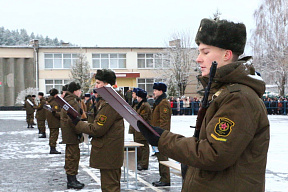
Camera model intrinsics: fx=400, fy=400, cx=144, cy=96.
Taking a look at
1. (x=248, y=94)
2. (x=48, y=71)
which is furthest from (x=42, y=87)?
(x=248, y=94)

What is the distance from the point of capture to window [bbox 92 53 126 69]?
2094 inches

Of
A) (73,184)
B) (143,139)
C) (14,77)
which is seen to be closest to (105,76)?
(73,184)

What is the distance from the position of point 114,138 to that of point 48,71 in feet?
160

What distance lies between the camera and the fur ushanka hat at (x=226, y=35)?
7.61 feet

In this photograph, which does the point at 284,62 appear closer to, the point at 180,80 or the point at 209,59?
the point at 180,80

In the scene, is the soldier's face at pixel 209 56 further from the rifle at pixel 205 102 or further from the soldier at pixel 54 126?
the soldier at pixel 54 126

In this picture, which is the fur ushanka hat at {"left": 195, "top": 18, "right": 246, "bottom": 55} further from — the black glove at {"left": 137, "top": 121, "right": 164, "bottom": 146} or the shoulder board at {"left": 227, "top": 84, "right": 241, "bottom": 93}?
the black glove at {"left": 137, "top": 121, "right": 164, "bottom": 146}

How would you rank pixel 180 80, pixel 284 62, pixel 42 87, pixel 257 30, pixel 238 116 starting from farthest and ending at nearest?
pixel 42 87 → pixel 180 80 → pixel 257 30 → pixel 284 62 → pixel 238 116

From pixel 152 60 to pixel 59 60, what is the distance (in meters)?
12.3

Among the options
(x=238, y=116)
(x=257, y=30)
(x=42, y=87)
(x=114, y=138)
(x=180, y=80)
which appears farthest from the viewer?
(x=42, y=87)

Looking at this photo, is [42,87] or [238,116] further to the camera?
[42,87]

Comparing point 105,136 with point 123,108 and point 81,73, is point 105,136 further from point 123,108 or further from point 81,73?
point 81,73

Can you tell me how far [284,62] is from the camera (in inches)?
1586

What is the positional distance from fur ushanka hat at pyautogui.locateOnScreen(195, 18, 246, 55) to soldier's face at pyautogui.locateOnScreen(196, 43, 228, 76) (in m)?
0.03
